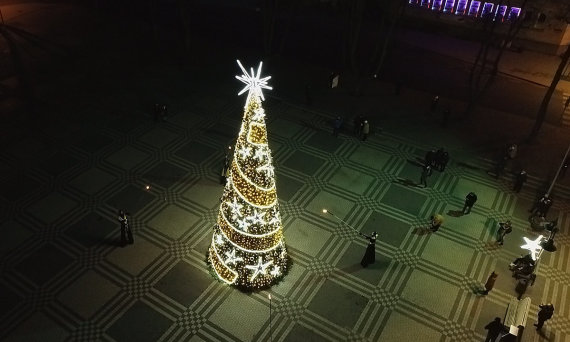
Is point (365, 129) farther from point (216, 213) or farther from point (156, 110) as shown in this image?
point (156, 110)

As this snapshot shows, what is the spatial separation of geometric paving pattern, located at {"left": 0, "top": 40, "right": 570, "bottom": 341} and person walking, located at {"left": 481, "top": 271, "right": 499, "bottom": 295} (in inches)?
7.8

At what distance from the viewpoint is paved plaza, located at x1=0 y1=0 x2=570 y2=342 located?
42.1ft

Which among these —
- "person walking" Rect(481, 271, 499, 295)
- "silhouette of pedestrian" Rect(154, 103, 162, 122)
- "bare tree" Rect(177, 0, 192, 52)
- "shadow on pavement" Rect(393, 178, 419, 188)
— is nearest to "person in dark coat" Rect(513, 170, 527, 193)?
"shadow on pavement" Rect(393, 178, 419, 188)

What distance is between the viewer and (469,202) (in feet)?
54.5

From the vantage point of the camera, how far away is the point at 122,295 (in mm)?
13219

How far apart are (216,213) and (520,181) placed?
11779 mm

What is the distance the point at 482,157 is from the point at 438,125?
2.93 meters

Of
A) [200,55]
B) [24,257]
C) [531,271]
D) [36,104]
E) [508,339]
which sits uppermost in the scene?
[200,55]

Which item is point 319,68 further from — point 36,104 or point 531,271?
point 531,271

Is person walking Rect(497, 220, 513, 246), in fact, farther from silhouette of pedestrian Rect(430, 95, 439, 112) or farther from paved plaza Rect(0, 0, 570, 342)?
silhouette of pedestrian Rect(430, 95, 439, 112)

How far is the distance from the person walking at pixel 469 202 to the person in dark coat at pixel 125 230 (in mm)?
11695

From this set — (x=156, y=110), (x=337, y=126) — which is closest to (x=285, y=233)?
(x=337, y=126)

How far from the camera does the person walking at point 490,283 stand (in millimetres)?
13547

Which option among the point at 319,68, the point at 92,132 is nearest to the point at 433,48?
the point at 319,68
